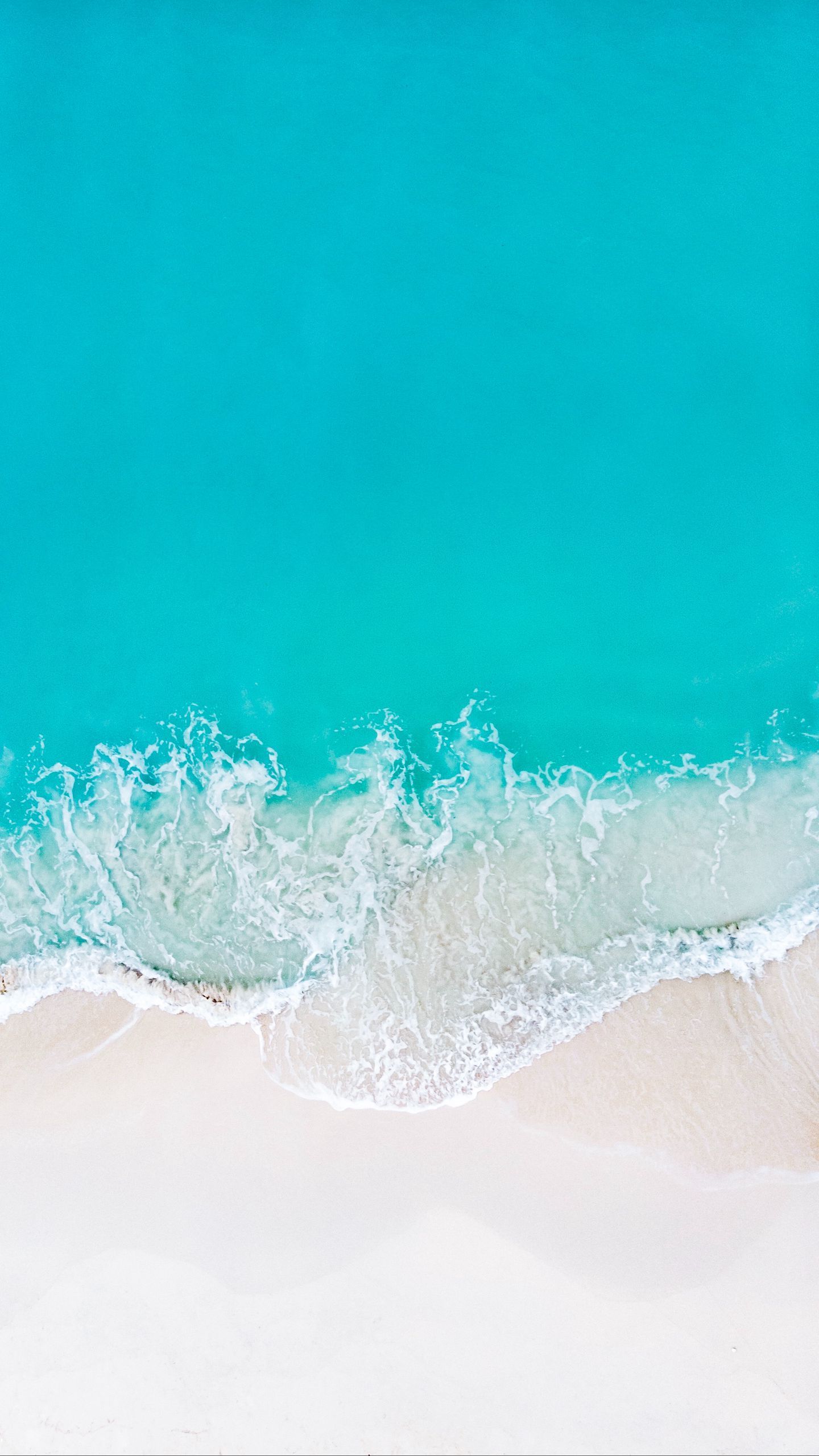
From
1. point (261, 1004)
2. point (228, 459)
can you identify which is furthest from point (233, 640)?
point (261, 1004)

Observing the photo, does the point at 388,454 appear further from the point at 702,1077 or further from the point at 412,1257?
the point at 412,1257

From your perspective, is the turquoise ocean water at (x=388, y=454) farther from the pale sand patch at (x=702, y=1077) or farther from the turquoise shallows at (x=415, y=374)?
the pale sand patch at (x=702, y=1077)

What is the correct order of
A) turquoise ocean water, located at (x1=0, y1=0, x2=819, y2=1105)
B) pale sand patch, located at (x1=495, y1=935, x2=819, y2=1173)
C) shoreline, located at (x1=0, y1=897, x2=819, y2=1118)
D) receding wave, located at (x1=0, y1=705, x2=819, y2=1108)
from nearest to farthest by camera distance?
1. pale sand patch, located at (x1=495, y1=935, x2=819, y2=1173)
2. shoreline, located at (x1=0, y1=897, x2=819, y2=1118)
3. receding wave, located at (x1=0, y1=705, x2=819, y2=1108)
4. turquoise ocean water, located at (x1=0, y1=0, x2=819, y2=1105)

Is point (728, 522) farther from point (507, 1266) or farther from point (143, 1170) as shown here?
point (143, 1170)

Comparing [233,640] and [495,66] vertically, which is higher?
[495,66]

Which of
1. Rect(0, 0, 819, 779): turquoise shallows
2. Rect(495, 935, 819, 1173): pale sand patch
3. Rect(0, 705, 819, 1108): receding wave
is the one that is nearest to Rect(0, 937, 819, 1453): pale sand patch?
Rect(495, 935, 819, 1173): pale sand patch

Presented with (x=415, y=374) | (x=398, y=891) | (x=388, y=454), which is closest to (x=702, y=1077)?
(x=398, y=891)

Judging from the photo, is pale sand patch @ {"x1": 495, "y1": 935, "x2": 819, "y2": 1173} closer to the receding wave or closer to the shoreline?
the shoreline
